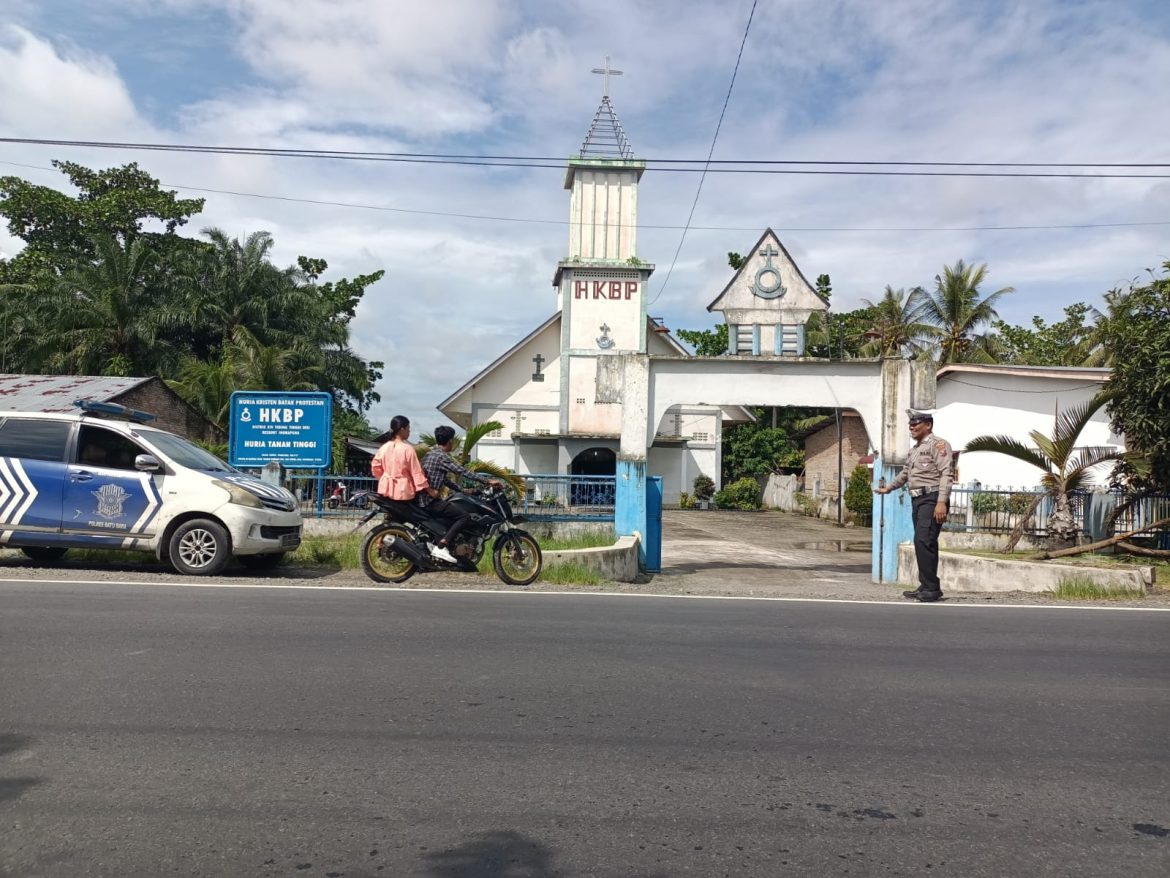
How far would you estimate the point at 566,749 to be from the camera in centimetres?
464

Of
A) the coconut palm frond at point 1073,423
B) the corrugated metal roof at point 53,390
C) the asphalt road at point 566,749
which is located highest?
the corrugated metal roof at point 53,390

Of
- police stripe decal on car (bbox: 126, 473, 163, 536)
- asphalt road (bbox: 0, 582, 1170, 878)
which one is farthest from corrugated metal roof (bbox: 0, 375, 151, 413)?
asphalt road (bbox: 0, 582, 1170, 878)

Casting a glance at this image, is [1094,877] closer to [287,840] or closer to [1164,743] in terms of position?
[1164,743]

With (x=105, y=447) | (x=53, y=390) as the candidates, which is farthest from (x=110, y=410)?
(x=53, y=390)

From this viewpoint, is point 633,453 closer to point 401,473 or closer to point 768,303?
point 768,303

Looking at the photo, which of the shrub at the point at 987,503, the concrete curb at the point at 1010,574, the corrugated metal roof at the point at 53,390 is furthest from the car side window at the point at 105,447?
the shrub at the point at 987,503

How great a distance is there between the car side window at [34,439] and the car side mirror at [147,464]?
2.71 ft

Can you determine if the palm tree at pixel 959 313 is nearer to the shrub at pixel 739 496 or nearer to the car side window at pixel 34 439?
the shrub at pixel 739 496

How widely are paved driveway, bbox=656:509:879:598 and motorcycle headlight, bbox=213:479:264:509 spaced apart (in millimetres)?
4832

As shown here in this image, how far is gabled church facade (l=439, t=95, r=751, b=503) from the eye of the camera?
35.1 meters

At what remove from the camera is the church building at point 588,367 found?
35.1 meters

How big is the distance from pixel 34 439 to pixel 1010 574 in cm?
1137

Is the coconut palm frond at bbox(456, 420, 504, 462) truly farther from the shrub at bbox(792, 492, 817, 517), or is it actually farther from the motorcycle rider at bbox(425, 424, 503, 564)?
the shrub at bbox(792, 492, 817, 517)

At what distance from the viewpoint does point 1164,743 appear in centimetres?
493
